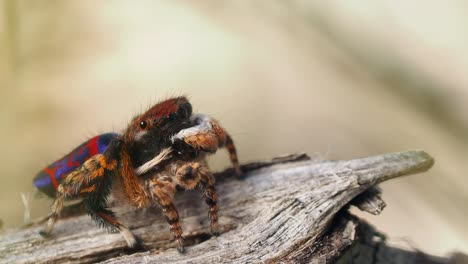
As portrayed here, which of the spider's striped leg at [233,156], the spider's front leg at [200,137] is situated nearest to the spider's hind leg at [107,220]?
the spider's front leg at [200,137]

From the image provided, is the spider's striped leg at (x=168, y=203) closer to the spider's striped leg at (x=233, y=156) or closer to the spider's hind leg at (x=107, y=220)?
the spider's hind leg at (x=107, y=220)

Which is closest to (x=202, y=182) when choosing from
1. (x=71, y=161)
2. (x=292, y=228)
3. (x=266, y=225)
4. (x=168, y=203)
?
(x=168, y=203)

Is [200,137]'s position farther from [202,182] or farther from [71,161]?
[71,161]

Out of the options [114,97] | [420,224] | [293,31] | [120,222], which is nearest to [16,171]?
[114,97]

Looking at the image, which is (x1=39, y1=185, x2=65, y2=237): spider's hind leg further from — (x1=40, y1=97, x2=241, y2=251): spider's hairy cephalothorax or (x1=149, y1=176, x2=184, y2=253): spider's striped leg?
(x1=149, y1=176, x2=184, y2=253): spider's striped leg

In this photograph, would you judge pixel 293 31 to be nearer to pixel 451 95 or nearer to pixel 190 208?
pixel 451 95

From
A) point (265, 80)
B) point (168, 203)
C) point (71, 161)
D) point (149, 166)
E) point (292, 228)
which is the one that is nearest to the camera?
point (292, 228)

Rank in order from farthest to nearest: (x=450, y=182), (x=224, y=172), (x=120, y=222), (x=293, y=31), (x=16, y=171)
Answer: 1. (x=293, y=31)
2. (x=16, y=171)
3. (x=450, y=182)
4. (x=224, y=172)
5. (x=120, y=222)
